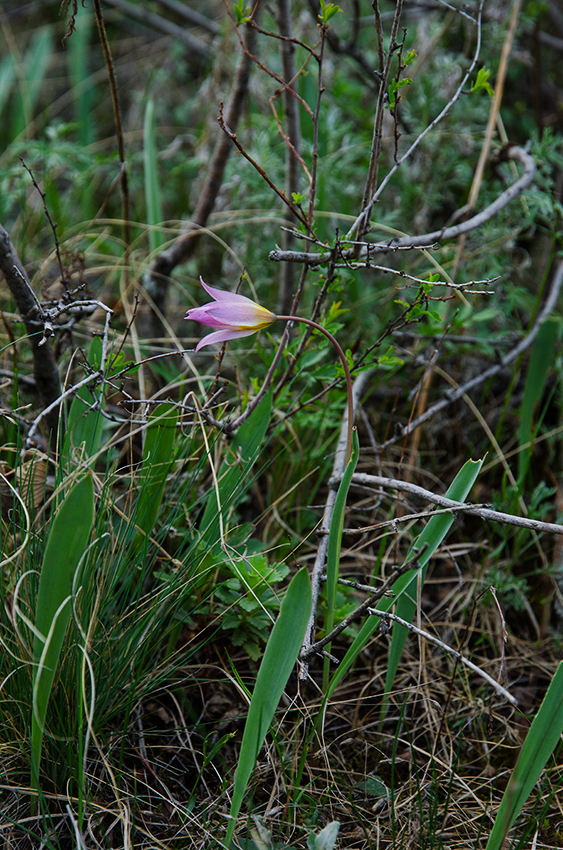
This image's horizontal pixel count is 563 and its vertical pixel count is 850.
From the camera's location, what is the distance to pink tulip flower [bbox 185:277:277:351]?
93cm

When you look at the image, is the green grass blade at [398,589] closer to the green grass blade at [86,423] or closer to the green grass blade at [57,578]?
the green grass blade at [57,578]

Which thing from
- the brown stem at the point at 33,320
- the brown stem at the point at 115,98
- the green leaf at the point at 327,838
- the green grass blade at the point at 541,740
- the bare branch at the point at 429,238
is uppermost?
the brown stem at the point at 115,98

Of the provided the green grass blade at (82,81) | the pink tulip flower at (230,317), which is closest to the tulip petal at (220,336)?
the pink tulip flower at (230,317)

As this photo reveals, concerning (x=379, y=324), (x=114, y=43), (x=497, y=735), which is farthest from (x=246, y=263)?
(x=114, y=43)

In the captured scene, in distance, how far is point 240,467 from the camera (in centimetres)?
116

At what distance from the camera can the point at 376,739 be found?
1.19 meters

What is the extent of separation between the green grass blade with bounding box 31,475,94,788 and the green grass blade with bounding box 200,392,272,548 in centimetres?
36

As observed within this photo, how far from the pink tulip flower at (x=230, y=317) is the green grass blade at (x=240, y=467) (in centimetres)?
25

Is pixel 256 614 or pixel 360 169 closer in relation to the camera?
pixel 256 614

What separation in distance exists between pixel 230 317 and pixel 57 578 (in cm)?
46

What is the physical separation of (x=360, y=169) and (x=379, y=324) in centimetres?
55

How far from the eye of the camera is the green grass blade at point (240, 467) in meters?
1.14

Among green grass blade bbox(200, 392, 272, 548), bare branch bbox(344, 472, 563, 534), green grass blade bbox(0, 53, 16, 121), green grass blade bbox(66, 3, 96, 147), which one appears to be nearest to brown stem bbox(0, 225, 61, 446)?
green grass blade bbox(200, 392, 272, 548)

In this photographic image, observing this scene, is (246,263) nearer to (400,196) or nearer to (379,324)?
(379,324)
